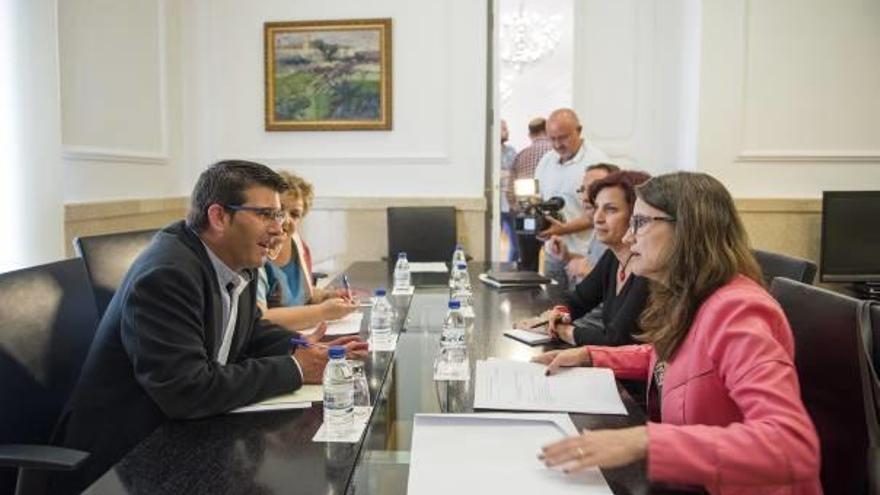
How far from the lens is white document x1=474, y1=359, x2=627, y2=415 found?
127 cm

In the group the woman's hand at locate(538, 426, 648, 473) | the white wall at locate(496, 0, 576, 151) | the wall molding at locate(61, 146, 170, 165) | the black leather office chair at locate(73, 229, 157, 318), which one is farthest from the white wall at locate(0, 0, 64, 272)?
the white wall at locate(496, 0, 576, 151)

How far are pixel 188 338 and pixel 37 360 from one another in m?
0.45

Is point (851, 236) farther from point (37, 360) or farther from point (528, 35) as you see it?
point (37, 360)

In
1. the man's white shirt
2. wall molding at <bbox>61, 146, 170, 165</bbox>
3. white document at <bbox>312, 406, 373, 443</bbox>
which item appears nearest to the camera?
white document at <bbox>312, 406, 373, 443</bbox>

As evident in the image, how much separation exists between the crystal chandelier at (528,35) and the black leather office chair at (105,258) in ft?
15.3

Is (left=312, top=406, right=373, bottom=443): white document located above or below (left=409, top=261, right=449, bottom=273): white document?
above

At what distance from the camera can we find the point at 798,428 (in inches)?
35.8

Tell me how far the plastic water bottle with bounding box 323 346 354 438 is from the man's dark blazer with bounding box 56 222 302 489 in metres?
0.16

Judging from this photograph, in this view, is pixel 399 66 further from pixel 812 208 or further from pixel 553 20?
pixel 812 208

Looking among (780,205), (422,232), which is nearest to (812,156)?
(780,205)

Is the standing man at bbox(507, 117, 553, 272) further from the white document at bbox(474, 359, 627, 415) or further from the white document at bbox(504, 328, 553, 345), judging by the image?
the white document at bbox(474, 359, 627, 415)

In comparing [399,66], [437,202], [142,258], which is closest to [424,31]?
[399,66]

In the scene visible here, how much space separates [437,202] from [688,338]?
328cm

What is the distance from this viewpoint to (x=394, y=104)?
4.36 metres
